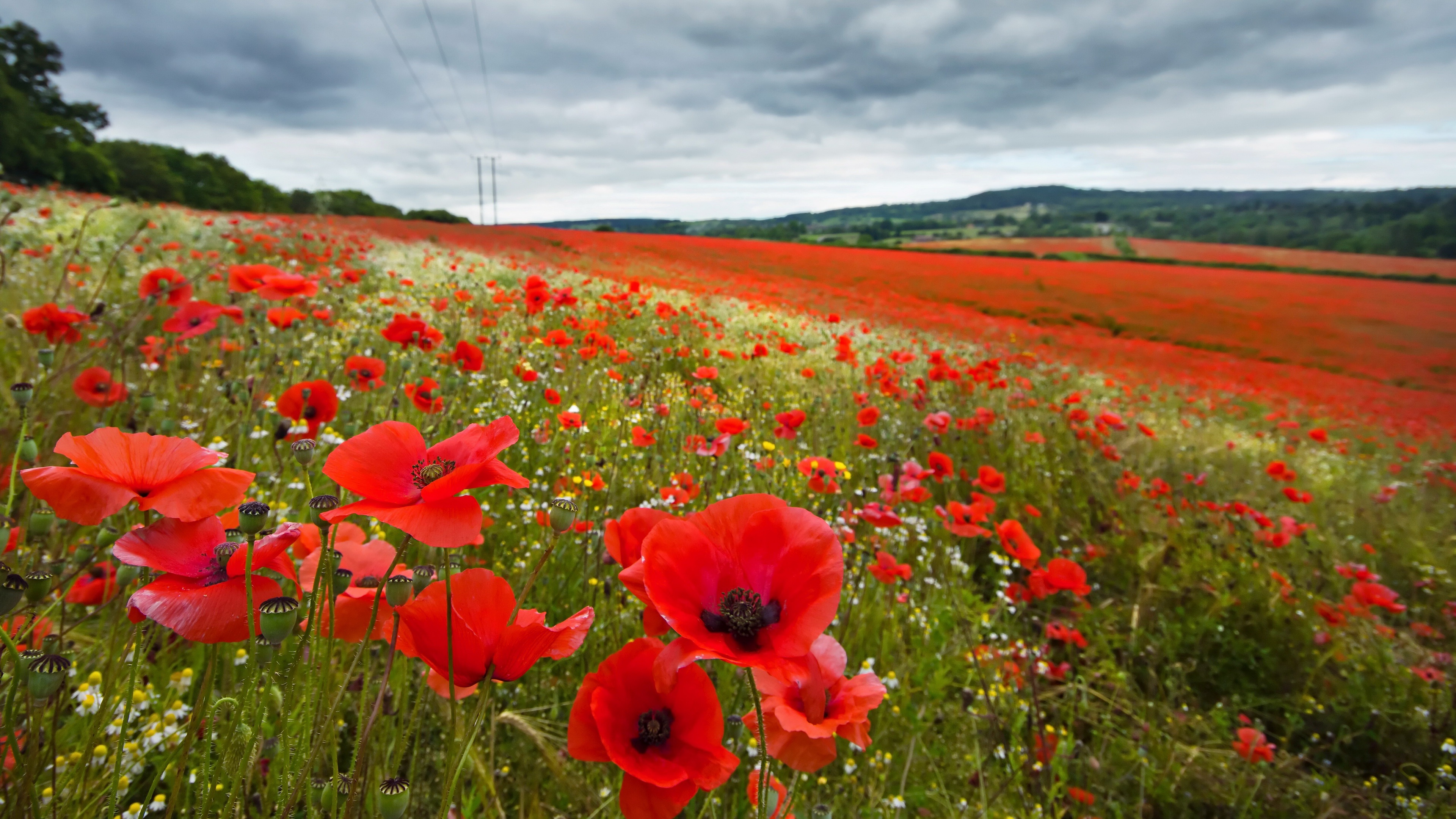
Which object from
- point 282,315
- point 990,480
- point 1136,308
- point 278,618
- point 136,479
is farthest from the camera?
point 1136,308

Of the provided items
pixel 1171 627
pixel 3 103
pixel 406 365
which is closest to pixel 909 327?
pixel 1171 627

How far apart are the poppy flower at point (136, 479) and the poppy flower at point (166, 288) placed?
1837mm

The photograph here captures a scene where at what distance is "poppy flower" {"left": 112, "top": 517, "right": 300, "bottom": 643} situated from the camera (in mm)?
661

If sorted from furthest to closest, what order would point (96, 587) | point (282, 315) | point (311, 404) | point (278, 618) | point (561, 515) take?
1. point (282, 315)
2. point (311, 404)
3. point (96, 587)
4. point (561, 515)
5. point (278, 618)

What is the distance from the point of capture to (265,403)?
2.40m

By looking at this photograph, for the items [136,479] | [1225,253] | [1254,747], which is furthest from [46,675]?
[1225,253]

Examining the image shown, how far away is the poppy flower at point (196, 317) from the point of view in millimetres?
2039

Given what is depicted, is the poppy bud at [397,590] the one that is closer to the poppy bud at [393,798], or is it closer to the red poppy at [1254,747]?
the poppy bud at [393,798]

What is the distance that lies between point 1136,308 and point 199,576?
825 inches

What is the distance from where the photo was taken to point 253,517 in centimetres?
64

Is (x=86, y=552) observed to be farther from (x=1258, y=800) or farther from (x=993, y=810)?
(x=1258, y=800)

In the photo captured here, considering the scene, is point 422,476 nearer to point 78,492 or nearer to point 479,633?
point 479,633

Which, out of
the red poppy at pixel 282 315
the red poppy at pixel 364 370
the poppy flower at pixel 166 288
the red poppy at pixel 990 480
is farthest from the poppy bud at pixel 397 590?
the red poppy at pixel 990 480

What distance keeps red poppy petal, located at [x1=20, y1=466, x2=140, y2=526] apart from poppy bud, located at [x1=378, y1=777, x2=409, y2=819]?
416 mm
